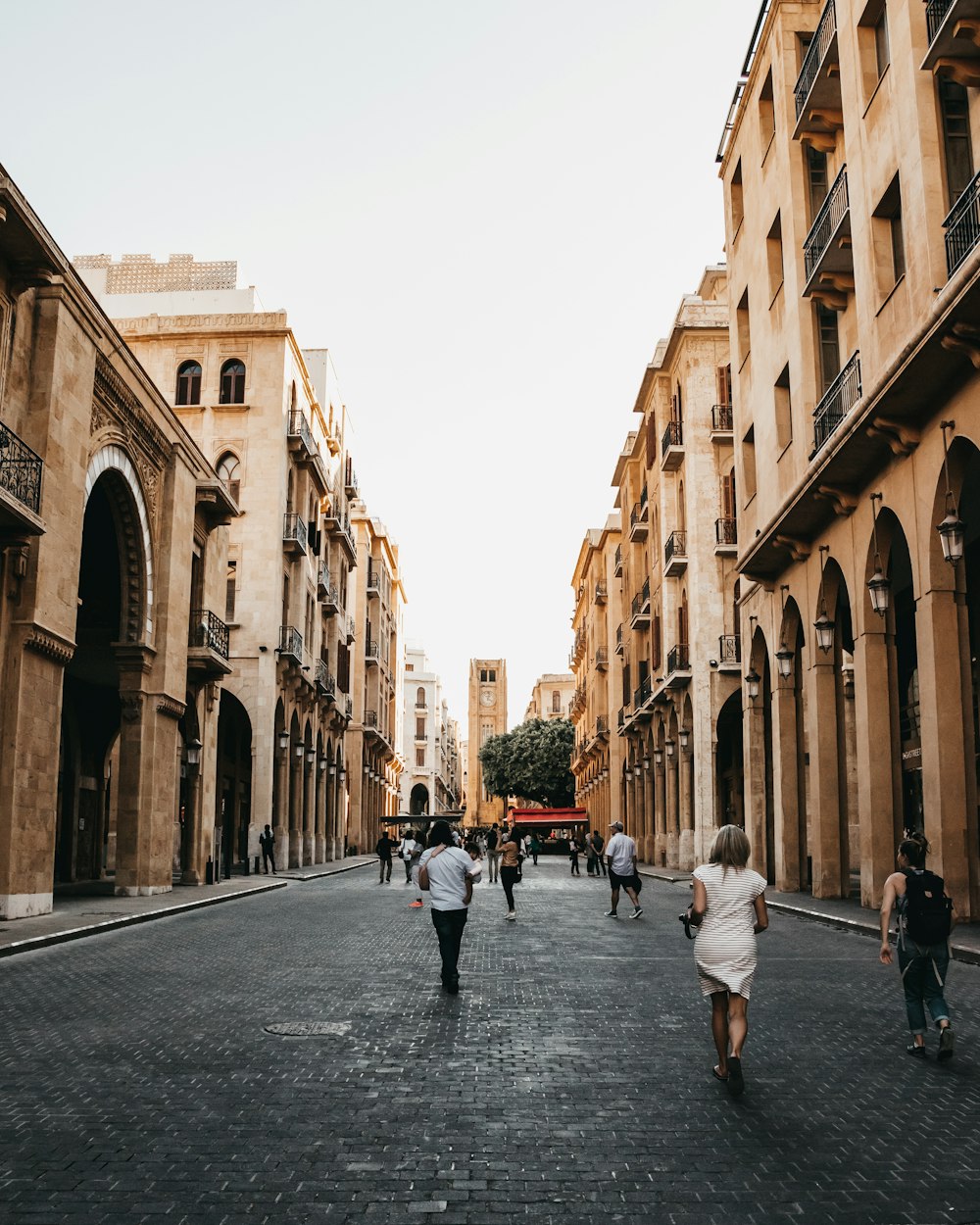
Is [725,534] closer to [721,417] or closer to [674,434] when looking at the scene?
[721,417]

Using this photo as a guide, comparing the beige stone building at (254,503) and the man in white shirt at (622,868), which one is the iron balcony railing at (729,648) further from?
the man in white shirt at (622,868)

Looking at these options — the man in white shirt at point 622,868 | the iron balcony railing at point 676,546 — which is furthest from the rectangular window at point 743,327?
the man in white shirt at point 622,868

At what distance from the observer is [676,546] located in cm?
4103

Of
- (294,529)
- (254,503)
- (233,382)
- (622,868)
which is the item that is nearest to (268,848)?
(294,529)

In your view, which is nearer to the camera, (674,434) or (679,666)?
(679,666)

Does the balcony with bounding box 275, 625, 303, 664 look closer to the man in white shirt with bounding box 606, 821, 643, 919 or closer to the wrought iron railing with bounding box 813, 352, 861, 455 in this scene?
the man in white shirt with bounding box 606, 821, 643, 919

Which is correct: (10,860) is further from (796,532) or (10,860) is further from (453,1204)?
(796,532)

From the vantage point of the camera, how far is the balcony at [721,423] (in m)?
39.2

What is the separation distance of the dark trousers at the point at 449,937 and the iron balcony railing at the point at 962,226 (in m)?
10.5

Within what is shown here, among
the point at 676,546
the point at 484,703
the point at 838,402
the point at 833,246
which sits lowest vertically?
the point at 838,402

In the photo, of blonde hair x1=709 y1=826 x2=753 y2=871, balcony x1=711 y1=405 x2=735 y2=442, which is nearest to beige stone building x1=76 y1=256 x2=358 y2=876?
balcony x1=711 y1=405 x2=735 y2=442

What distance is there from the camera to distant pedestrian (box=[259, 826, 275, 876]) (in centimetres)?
3647

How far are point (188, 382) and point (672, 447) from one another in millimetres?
16569

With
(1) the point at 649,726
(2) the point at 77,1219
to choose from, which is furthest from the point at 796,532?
(1) the point at 649,726
